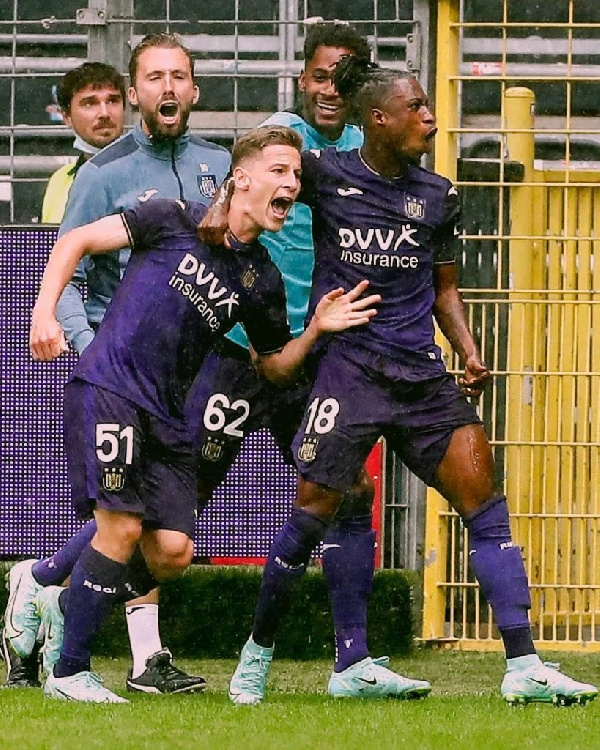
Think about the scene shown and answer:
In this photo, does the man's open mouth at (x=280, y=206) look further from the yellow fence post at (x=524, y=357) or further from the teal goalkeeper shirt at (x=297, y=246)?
the yellow fence post at (x=524, y=357)

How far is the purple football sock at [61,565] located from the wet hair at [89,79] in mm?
1823

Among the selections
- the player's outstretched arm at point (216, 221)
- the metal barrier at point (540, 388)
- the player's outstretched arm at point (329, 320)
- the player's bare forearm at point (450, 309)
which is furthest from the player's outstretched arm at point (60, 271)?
the metal barrier at point (540, 388)

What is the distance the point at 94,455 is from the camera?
20.3ft

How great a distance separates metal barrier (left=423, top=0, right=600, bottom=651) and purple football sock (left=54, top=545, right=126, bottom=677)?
8.33 ft

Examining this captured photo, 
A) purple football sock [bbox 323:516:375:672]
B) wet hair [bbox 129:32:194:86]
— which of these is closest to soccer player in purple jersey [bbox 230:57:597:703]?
purple football sock [bbox 323:516:375:672]

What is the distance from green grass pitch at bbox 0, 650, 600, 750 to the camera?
208 inches

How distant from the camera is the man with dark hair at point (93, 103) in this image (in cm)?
788

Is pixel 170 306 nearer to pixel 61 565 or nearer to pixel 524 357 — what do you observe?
pixel 61 565

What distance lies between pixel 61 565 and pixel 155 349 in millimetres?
1207

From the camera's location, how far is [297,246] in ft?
23.5

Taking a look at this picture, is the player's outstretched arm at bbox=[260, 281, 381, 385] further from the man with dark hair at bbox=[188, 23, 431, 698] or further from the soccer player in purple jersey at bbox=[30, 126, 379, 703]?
the man with dark hair at bbox=[188, 23, 431, 698]

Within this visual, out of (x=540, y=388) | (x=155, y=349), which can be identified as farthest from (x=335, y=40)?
(x=540, y=388)

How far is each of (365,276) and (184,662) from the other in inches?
93.3

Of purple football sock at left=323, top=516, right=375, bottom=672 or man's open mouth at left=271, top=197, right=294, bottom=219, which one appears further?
purple football sock at left=323, top=516, right=375, bottom=672
